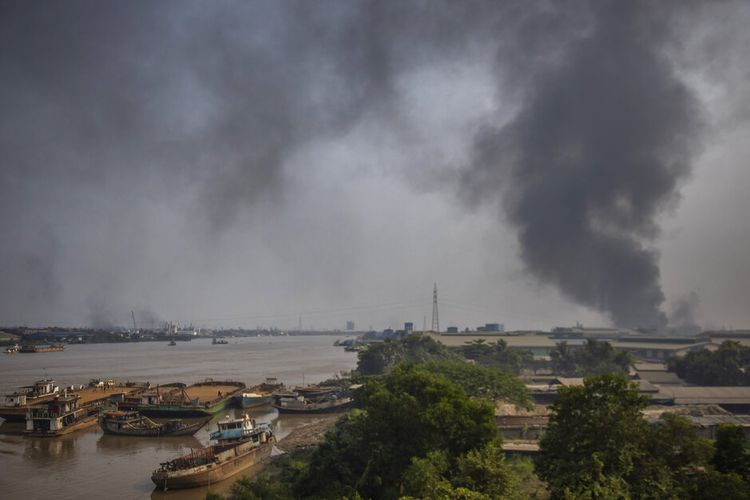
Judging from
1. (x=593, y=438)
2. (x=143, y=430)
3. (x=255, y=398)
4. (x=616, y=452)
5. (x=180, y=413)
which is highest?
(x=593, y=438)

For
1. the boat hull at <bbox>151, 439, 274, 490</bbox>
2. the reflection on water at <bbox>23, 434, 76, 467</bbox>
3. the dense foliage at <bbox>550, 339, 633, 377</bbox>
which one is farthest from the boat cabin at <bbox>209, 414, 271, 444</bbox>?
the dense foliage at <bbox>550, 339, 633, 377</bbox>

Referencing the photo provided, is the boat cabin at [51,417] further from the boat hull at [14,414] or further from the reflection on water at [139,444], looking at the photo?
the reflection on water at [139,444]

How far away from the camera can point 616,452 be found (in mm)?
14820

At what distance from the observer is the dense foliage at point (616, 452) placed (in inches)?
548

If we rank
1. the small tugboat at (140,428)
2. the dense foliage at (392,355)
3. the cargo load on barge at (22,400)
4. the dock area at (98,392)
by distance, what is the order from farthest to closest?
the dense foliage at (392,355) → the dock area at (98,392) → the cargo load on barge at (22,400) → the small tugboat at (140,428)

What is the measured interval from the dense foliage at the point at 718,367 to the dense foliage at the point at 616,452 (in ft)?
149

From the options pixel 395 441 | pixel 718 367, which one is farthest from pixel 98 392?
pixel 718 367

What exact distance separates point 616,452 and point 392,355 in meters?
58.0

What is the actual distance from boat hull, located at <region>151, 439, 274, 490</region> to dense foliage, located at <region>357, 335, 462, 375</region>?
130ft

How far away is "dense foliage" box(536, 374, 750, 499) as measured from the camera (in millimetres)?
13914

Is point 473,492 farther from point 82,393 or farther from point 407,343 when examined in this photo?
point 407,343

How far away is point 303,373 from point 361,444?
59813 millimetres

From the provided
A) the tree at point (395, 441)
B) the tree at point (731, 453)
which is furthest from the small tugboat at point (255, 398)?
the tree at point (731, 453)

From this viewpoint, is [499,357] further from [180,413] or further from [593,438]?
[593,438]
